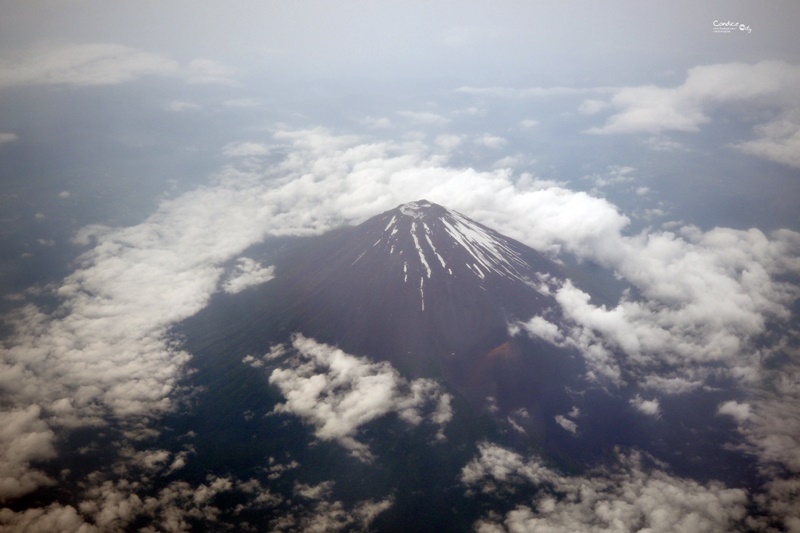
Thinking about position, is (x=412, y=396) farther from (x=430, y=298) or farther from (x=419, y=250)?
(x=419, y=250)

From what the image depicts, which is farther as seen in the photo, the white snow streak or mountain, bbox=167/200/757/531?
the white snow streak

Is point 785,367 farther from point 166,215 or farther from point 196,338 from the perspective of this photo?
point 166,215

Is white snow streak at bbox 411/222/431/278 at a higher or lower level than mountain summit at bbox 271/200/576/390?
higher

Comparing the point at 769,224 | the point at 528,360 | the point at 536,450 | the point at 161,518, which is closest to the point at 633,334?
the point at 528,360

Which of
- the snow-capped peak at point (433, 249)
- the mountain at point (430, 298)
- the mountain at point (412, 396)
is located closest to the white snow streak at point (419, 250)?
the snow-capped peak at point (433, 249)

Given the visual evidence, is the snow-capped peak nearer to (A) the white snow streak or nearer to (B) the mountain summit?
(A) the white snow streak

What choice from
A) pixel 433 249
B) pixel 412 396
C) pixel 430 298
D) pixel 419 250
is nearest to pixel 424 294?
pixel 430 298

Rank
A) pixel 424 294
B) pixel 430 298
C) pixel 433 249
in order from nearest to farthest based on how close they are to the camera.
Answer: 1. pixel 430 298
2. pixel 424 294
3. pixel 433 249

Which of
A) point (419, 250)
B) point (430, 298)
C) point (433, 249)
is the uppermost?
point (433, 249)

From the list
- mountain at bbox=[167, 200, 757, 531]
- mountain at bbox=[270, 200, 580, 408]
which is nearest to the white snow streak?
mountain at bbox=[270, 200, 580, 408]
